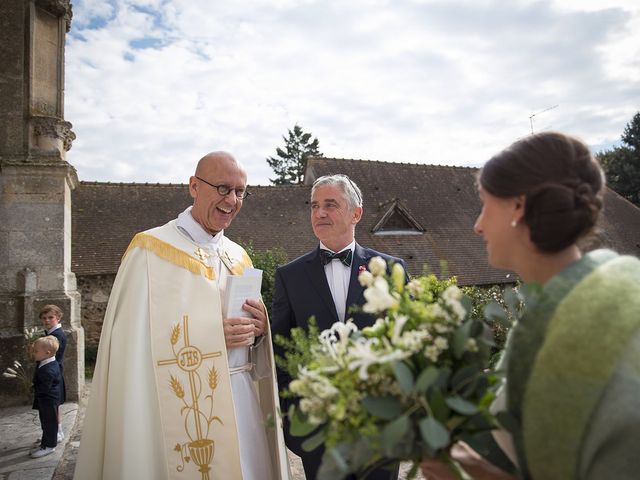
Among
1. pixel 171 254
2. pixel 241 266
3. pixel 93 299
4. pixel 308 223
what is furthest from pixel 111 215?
pixel 171 254

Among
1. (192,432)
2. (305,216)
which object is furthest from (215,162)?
(305,216)

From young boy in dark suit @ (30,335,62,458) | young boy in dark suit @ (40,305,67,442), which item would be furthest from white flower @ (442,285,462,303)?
young boy in dark suit @ (40,305,67,442)

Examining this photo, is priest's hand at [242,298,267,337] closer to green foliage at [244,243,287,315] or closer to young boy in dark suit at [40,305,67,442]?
young boy in dark suit at [40,305,67,442]

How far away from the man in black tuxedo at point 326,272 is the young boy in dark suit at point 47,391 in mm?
3511

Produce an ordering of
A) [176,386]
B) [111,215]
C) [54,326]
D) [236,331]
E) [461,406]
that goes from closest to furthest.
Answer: [461,406]
[176,386]
[236,331]
[54,326]
[111,215]

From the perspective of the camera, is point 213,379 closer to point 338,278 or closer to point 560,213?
point 338,278

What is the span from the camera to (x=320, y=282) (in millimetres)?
3223

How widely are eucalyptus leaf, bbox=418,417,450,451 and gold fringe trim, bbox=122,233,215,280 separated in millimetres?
2235

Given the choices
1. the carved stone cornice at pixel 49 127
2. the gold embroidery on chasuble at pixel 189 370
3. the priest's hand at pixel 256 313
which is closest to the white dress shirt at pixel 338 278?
the priest's hand at pixel 256 313

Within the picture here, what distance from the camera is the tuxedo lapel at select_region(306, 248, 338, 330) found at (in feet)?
10.3

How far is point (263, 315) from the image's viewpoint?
10.7 feet

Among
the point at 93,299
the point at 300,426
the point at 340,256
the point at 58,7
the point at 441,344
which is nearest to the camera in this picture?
the point at 441,344

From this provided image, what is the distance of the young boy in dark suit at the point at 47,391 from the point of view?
5.20m

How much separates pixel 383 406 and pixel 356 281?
6.43 feet
